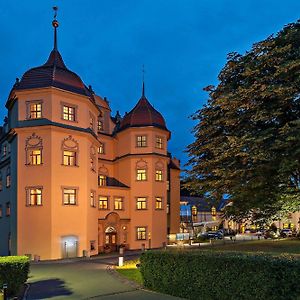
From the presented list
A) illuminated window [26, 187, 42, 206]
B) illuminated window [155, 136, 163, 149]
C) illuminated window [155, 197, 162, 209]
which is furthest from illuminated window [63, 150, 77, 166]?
illuminated window [155, 197, 162, 209]

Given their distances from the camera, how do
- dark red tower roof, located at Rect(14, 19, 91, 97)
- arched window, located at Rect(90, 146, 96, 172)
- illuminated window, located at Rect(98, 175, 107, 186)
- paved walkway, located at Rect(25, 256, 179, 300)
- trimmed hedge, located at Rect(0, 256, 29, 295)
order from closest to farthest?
trimmed hedge, located at Rect(0, 256, 29, 295) < paved walkway, located at Rect(25, 256, 179, 300) < dark red tower roof, located at Rect(14, 19, 91, 97) < arched window, located at Rect(90, 146, 96, 172) < illuminated window, located at Rect(98, 175, 107, 186)

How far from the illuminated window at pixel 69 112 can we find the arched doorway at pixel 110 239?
43.6ft

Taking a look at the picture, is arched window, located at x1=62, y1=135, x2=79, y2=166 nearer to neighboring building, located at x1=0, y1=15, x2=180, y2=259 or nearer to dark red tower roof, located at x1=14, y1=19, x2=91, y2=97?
neighboring building, located at x1=0, y1=15, x2=180, y2=259

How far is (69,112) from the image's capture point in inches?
1375

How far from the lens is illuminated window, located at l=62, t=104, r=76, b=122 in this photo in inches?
1361

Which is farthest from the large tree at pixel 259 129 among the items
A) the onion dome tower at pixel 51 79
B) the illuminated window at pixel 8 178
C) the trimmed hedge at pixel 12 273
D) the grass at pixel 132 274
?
the illuminated window at pixel 8 178

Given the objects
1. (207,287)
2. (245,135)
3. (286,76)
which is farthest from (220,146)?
(207,287)

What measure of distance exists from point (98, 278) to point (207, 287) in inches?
361

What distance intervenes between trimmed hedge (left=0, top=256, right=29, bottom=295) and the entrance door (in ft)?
56.6

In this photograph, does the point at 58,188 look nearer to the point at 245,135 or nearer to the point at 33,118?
the point at 33,118

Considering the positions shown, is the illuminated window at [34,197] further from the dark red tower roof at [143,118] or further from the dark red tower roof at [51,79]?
the dark red tower roof at [143,118]

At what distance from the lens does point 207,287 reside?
13.2 metres

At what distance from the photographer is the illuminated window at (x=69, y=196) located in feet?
111

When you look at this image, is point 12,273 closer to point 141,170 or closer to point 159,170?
point 141,170
